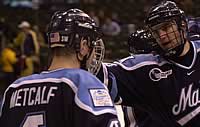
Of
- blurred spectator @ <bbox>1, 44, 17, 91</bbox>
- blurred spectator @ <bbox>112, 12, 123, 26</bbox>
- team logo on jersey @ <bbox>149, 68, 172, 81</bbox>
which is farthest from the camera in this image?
blurred spectator @ <bbox>112, 12, 123, 26</bbox>

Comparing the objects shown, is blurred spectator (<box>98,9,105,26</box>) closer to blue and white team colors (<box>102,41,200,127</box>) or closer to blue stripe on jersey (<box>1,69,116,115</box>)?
blue and white team colors (<box>102,41,200,127</box>)

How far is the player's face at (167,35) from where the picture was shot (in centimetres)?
283

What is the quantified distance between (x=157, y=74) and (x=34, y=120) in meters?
1.02

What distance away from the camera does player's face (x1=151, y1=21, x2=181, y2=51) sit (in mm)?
2831

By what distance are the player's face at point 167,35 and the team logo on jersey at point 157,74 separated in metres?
0.14

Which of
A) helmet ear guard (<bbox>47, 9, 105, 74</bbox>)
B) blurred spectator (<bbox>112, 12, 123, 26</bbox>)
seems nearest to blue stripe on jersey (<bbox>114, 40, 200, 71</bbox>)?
helmet ear guard (<bbox>47, 9, 105, 74</bbox>)

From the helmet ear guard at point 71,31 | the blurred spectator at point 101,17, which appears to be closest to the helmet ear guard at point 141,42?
the helmet ear guard at point 71,31

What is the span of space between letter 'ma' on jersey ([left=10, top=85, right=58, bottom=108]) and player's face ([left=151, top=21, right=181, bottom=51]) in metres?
0.92

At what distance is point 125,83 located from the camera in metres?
3.00

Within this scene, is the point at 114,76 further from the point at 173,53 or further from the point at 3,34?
the point at 3,34

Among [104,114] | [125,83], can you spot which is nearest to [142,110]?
[125,83]

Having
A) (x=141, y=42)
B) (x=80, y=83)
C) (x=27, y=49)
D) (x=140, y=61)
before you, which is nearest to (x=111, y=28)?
(x=27, y=49)

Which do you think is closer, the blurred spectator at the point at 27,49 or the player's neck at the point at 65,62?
the player's neck at the point at 65,62

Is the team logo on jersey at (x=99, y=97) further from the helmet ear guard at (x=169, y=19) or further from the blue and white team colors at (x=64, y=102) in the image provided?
the helmet ear guard at (x=169, y=19)
